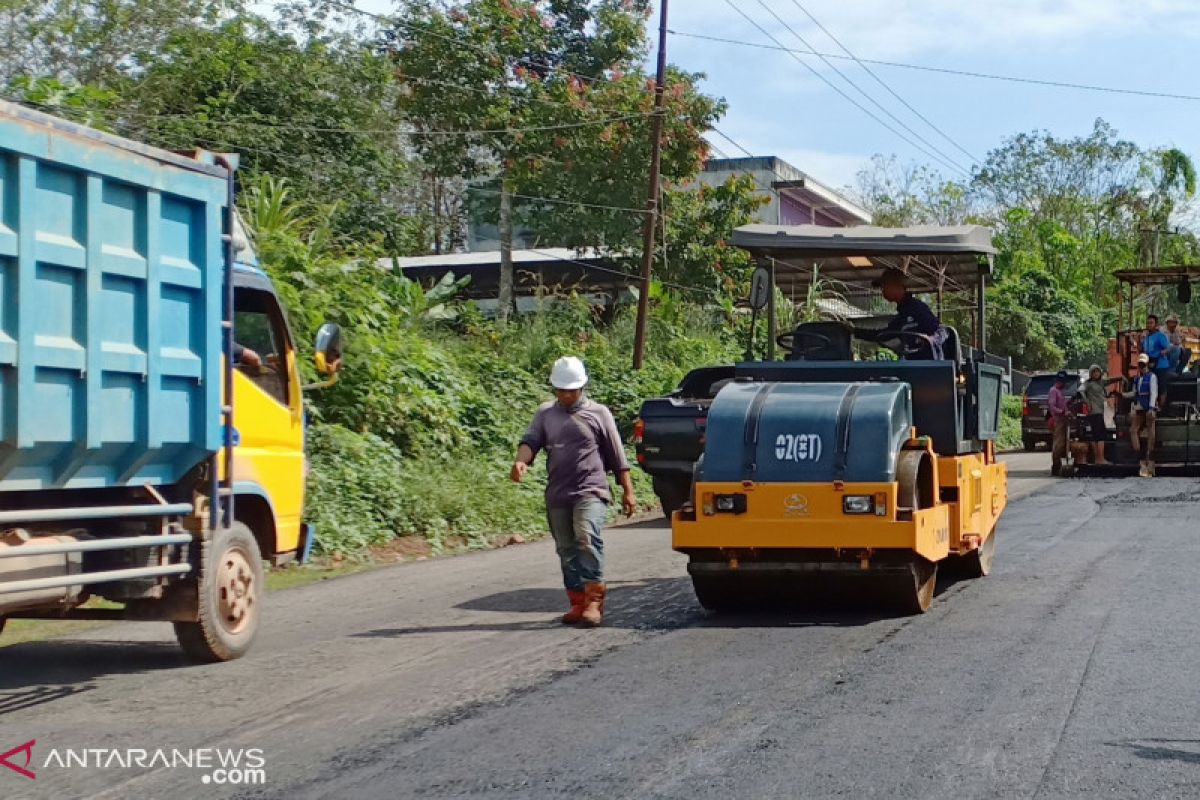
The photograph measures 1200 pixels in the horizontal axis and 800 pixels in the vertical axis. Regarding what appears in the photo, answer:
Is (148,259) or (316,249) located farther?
(316,249)

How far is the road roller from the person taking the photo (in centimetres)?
913

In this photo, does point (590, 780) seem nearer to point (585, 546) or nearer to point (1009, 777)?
point (1009, 777)

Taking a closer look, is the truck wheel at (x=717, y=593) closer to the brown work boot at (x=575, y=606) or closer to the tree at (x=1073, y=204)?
the brown work boot at (x=575, y=606)

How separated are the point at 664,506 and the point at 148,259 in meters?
9.90

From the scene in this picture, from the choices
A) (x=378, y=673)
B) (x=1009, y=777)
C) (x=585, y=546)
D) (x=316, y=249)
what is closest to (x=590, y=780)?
(x=1009, y=777)

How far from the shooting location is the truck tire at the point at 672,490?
52.0ft

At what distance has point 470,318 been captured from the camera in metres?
25.2

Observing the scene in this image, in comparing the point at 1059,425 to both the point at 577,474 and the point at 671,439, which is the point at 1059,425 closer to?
the point at 671,439

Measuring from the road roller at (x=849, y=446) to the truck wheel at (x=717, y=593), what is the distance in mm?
12

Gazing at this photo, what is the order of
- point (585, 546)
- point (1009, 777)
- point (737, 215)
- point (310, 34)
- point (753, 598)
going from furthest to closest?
point (737, 215)
point (310, 34)
point (753, 598)
point (585, 546)
point (1009, 777)

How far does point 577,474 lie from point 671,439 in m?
6.01

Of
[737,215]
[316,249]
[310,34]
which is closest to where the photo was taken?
[316,249]

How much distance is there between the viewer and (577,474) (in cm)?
955

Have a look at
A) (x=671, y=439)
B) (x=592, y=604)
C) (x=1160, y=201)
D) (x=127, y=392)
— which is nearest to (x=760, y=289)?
(x=592, y=604)
